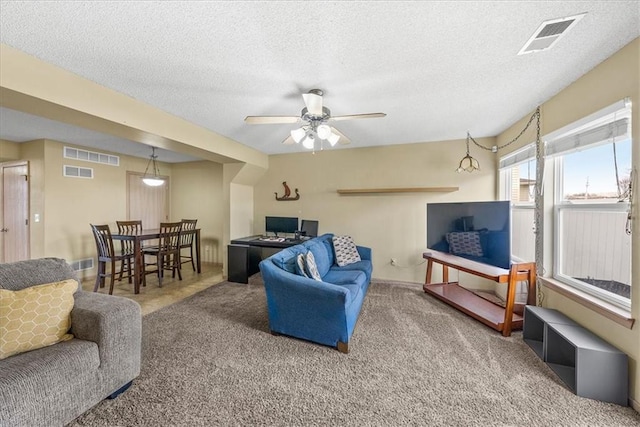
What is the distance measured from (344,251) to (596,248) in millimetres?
2595

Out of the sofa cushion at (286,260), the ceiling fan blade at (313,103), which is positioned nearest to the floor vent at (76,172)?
the sofa cushion at (286,260)

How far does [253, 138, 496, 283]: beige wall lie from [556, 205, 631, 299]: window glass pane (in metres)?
1.53

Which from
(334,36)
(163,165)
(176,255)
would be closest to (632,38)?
(334,36)

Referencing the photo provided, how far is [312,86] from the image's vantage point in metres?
2.21

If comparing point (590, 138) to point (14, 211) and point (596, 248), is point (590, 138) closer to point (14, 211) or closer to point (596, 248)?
point (596, 248)

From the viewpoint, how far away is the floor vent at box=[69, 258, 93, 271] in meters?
4.28

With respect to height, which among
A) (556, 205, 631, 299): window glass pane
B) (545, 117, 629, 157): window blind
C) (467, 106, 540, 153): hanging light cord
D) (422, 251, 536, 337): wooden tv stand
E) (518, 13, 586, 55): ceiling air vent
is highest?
(518, 13, 586, 55): ceiling air vent

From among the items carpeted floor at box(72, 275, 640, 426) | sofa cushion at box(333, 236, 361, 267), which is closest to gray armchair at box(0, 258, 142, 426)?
carpeted floor at box(72, 275, 640, 426)

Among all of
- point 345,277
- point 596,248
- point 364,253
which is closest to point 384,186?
point 364,253

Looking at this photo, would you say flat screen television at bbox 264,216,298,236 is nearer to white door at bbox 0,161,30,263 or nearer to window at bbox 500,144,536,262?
window at bbox 500,144,536,262

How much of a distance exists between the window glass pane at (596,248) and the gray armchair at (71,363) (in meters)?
3.60

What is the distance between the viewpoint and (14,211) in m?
4.24

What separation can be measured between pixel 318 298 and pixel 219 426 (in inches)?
42.5

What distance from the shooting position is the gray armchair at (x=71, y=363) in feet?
4.11
